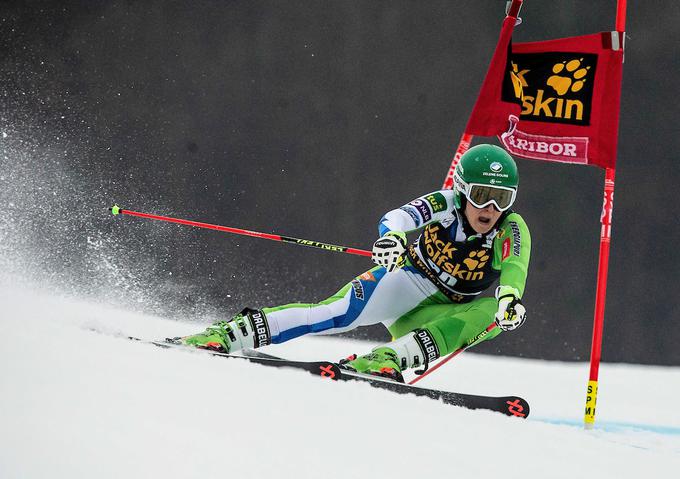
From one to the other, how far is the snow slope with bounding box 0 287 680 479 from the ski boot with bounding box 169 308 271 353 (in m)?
0.48

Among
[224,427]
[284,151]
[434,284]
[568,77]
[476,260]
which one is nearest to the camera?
[224,427]

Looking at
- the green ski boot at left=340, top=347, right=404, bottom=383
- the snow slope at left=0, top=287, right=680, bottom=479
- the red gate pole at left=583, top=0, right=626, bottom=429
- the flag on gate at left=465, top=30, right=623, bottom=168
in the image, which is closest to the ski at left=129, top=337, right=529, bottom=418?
the snow slope at left=0, top=287, right=680, bottom=479

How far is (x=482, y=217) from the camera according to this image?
3826mm

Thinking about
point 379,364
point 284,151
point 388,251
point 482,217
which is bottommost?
point 379,364

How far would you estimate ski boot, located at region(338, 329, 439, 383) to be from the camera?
345cm

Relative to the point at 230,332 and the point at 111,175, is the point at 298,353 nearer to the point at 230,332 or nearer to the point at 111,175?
the point at 111,175

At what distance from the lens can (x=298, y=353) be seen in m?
6.13

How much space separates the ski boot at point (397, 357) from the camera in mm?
3447

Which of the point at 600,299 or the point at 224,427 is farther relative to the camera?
the point at 600,299

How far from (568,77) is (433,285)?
1411 millimetres

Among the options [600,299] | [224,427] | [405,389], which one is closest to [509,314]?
[405,389]

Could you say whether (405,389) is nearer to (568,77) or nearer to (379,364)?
(379,364)

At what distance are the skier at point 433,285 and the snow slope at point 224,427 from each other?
0.58m

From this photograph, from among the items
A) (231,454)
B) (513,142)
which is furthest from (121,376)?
(513,142)
